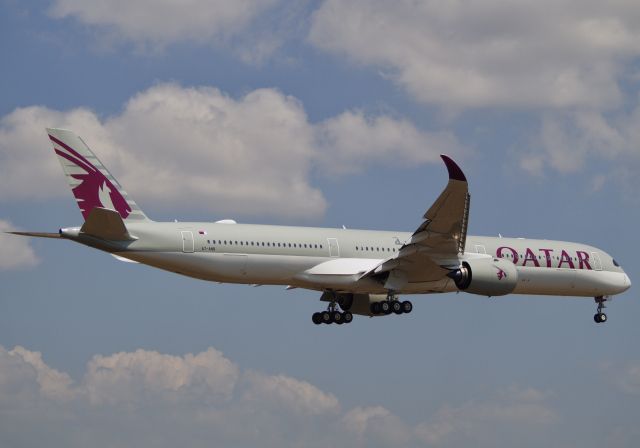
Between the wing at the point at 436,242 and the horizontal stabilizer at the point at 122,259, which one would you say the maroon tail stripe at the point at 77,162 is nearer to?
the horizontal stabilizer at the point at 122,259

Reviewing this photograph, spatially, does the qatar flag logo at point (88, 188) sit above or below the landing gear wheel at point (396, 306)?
above

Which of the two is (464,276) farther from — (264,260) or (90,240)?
(90,240)

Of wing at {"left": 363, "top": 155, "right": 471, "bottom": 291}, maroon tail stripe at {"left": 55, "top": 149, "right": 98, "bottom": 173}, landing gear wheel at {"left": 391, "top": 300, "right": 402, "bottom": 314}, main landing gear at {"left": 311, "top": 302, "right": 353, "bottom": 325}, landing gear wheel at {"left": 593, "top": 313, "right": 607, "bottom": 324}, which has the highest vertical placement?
maroon tail stripe at {"left": 55, "top": 149, "right": 98, "bottom": 173}

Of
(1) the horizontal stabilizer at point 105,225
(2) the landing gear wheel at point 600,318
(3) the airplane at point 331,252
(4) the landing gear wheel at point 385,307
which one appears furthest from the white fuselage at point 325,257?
(2) the landing gear wheel at point 600,318

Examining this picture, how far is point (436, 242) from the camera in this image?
4406cm

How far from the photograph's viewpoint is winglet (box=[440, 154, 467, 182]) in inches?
1539

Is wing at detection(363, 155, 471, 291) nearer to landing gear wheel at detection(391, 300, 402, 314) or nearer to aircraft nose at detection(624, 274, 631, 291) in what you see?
landing gear wheel at detection(391, 300, 402, 314)

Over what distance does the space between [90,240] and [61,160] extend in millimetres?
4087

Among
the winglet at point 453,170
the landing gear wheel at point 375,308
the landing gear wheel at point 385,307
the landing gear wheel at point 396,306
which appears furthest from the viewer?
the landing gear wheel at point 375,308

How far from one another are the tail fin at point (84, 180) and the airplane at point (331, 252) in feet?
0.13

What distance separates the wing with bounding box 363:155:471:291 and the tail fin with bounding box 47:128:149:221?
35.0ft

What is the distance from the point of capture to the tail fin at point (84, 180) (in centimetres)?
4356

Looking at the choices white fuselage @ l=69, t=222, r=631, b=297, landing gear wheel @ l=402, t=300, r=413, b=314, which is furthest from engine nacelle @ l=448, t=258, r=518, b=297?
landing gear wheel @ l=402, t=300, r=413, b=314

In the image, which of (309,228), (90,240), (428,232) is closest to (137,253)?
(90,240)
